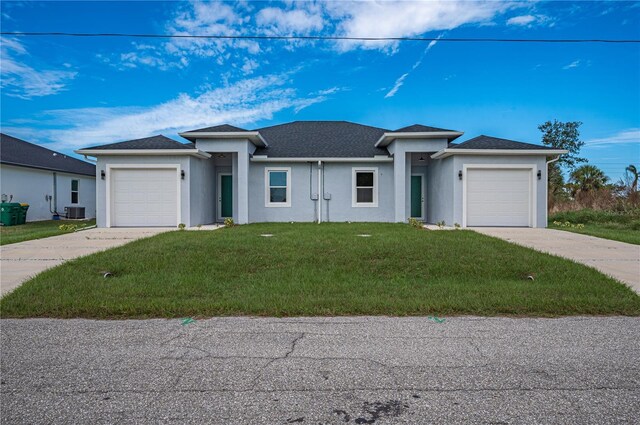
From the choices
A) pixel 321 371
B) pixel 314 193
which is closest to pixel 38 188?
pixel 314 193

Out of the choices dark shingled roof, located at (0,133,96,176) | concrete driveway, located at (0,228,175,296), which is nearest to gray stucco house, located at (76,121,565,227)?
concrete driveway, located at (0,228,175,296)

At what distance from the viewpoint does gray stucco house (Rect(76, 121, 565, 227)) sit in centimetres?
1422

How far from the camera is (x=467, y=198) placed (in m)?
14.3

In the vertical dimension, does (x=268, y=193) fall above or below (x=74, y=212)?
above

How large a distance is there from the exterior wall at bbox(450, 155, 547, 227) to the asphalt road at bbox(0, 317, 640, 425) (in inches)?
396

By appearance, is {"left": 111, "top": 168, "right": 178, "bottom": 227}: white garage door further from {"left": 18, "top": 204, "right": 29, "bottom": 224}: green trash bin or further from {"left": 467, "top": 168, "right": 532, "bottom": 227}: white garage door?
{"left": 467, "top": 168, "right": 532, "bottom": 227}: white garage door

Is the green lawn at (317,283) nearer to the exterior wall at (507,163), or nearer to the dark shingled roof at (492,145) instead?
the exterior wall at (507,163)

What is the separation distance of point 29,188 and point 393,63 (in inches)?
755

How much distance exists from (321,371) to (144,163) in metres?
13.2

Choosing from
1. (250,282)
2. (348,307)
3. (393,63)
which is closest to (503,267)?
(348,307)

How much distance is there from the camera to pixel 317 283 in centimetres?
598

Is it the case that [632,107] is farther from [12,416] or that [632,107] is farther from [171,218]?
[12,416]

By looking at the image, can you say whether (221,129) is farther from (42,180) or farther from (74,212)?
(42,180)

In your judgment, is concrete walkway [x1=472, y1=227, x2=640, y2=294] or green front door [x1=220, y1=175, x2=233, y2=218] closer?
concrete walkway [x1=472, y1=227, x2=640, y2=294]
